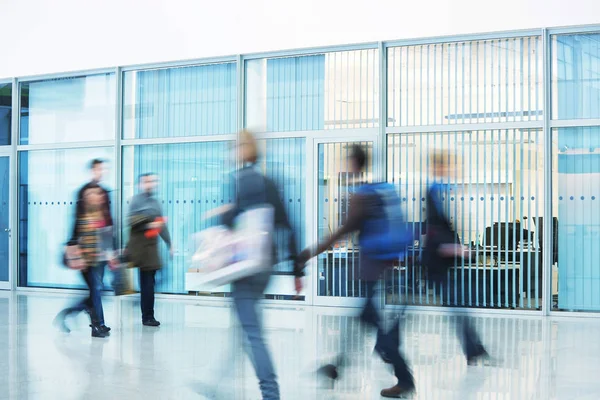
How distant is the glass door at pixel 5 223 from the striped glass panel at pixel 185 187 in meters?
2.88

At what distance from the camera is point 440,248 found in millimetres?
6266

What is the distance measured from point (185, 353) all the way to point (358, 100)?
488 cm

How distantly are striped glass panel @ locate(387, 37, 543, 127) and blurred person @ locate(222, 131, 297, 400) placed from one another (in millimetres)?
5789

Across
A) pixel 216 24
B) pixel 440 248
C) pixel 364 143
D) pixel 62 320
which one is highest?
pixel 216 24

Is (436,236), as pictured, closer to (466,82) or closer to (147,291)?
(147,291)

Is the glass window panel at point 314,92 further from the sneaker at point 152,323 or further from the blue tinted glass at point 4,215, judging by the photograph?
the blue tinted glass at point 4,215

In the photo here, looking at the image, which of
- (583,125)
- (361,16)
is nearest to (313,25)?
(361,16)

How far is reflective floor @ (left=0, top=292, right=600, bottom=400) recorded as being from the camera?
555 cm

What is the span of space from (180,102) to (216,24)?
4.39ft

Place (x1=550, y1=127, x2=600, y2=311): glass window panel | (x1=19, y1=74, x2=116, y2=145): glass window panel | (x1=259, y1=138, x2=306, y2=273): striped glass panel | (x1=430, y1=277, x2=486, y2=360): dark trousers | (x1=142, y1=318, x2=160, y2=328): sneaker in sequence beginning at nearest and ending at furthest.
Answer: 1. (x1=430, y1=277, x2=486, y2=360): dark trousers
2. (x1=142, y1=318, x2=160, y2=328): sneaker
3. (x1=550, y1=127, x2=600, y2=311): glass window panel
4. (x1=259, y1=138, x2=306, y2=273): striped glass panel
5. (x1=19, y1=74, x2=116, y2=145): glass window panel

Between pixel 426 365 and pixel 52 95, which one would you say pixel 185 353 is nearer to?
pixel 426 365

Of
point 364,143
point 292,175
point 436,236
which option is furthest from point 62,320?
point 364,143

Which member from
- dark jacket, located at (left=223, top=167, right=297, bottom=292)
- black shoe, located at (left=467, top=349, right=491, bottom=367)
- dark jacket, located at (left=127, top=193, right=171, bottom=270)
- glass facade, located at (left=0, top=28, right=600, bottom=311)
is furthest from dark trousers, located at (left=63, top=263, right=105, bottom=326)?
black shoe, located at (left=467, top=349, right=491, bottom=367)

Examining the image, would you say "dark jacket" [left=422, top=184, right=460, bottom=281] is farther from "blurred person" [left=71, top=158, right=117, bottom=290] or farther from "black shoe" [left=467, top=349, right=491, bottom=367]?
"blurred person" [left=71, top=158, right=117, bottom=290]
